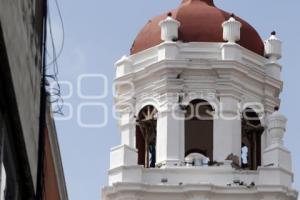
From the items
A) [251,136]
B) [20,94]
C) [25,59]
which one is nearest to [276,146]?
[251,136]

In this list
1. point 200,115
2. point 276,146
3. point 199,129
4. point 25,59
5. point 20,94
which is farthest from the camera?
point 199,129

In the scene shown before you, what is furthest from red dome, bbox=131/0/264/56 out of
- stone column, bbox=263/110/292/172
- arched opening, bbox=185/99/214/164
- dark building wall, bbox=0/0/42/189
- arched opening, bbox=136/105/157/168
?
dark building wall, bbox=0/0/42/189

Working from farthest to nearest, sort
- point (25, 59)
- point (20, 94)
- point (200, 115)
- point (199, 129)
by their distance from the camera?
1. point (199, 129)
2. point (200, 115)
3. point (25, 59)
4. point (20, 94)

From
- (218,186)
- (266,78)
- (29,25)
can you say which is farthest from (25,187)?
(266,78)

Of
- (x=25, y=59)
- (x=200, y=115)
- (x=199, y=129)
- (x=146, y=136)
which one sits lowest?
(x=25, y=59)

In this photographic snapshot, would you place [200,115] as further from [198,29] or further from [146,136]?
[198,29]

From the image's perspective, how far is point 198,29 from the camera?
47094 mm

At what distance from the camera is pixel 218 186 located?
144ft

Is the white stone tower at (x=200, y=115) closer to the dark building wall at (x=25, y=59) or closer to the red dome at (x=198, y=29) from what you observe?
the red dome at (x=198, y=29)

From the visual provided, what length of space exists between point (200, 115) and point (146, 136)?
184 cm

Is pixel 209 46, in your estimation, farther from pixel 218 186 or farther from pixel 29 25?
pixel 29 25

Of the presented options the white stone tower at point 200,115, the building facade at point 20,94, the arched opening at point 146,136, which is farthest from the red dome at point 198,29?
the building facade at point 20,94

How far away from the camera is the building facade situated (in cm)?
1425

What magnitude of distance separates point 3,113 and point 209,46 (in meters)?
32.4
